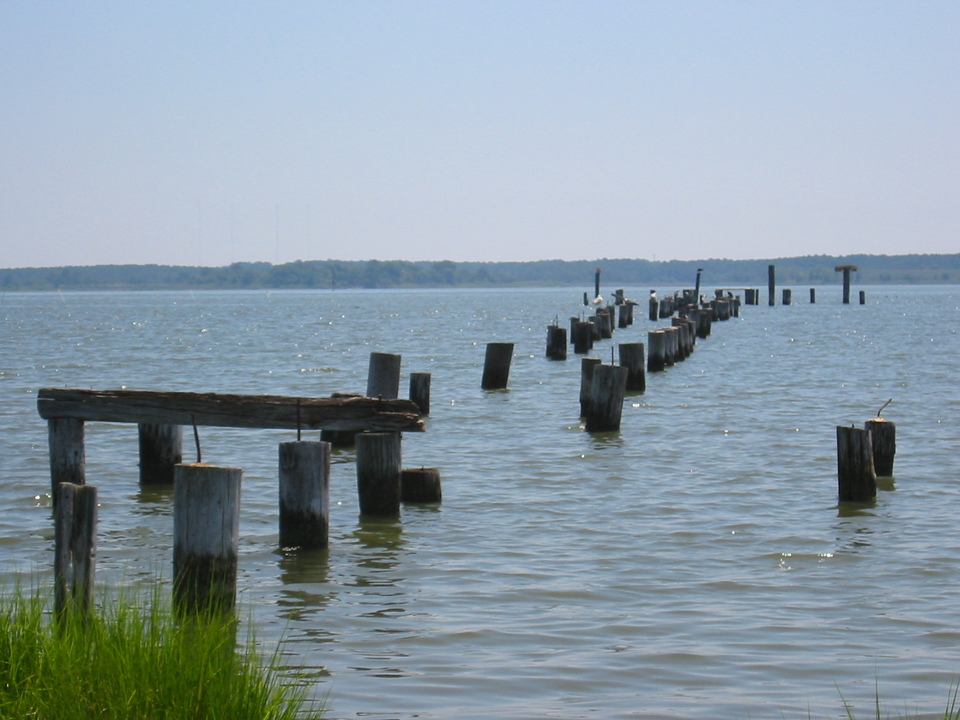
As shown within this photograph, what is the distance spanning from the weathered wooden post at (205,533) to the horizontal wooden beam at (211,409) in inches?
92.1

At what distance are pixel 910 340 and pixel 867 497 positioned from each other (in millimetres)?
36931

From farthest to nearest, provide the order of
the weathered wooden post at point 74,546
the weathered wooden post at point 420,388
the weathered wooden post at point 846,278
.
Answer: the weathered wooden post at point 846,278, the weathered wooden post at point 420,388, the weathered wooden post at point 74,546

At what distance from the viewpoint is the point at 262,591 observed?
8805 millimetres

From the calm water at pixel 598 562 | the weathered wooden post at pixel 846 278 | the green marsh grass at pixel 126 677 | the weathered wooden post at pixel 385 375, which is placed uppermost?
the weathered wooden post at pixel 846 278

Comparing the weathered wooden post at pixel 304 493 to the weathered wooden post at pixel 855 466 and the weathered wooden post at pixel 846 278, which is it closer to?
the weathered wooden post at pixel 855 466

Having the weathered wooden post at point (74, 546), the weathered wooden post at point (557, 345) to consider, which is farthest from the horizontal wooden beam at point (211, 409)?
the weathered wooden post at point (557, 345)

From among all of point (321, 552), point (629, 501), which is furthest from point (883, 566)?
point (321, 552)

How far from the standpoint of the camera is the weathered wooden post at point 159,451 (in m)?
12.7

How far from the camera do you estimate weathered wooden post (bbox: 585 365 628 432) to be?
58.8 ft

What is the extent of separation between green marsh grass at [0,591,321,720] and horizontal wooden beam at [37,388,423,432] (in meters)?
4.46

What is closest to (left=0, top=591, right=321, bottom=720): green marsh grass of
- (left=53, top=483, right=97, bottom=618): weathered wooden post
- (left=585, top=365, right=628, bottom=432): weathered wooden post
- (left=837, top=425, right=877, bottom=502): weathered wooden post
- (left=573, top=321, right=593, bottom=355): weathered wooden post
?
(left=53, top=483, right=97, bottom=618): weathered wooden post

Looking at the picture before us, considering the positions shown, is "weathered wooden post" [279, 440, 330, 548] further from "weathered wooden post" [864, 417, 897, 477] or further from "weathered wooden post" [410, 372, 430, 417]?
"weathered wooden post" [410, 372, 430, 417]

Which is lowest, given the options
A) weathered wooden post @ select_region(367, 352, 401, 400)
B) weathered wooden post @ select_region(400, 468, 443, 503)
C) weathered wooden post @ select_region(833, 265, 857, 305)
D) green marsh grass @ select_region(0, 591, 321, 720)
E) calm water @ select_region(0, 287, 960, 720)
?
calm water @ select_region(0, 287, 960, 720)

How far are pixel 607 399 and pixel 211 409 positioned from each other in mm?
8918
